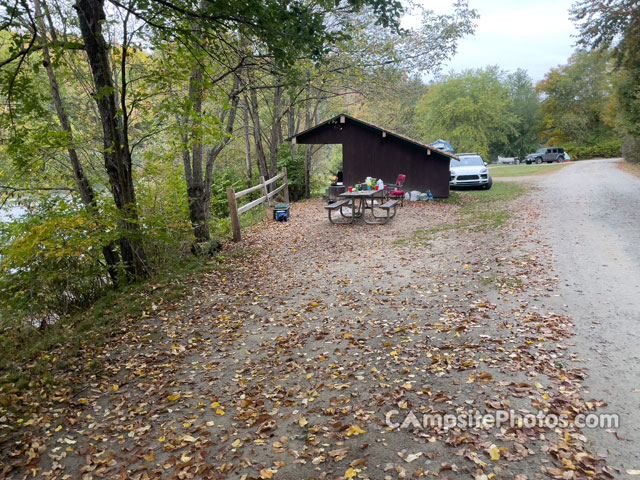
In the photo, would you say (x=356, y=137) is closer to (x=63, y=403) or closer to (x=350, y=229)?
(x=350, y=229)

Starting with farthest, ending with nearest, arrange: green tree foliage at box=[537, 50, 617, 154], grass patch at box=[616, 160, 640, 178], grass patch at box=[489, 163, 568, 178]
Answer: green tree foliage at box=[537, 50, 617, 154]
grass patch at box=[489, 163, 568, 178]
grass patch at box=[616, 160, 640, 178]

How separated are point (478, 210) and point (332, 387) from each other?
1092 cm

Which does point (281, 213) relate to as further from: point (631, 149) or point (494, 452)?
point (631, 149)

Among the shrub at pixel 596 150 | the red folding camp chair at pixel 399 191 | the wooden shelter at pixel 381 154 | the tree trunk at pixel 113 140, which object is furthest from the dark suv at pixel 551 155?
the tree trunk at pixel 113 140

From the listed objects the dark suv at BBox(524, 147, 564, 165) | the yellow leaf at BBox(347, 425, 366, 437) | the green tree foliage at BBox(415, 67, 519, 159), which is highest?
the green tree foliage at BBox(415, 67, 519, 159)

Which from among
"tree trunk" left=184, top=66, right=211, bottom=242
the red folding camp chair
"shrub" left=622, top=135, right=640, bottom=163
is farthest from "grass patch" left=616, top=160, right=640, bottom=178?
"tree trunk" left=184, top=66, right=211, bottom=242

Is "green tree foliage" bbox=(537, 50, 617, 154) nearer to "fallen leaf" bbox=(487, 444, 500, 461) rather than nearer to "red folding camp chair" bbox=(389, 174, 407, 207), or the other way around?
"red folding camp chair" bbox=(389, 174, 407, 207)

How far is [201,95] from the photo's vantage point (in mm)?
7426

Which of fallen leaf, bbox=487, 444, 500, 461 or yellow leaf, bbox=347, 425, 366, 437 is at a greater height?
fallen leaf, bbox=487, 444, 500, 461

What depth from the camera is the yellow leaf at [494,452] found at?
2.92 meters

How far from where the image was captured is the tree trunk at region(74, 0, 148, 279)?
5992 mm

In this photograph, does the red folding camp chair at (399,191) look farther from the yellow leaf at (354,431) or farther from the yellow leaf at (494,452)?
the yellow leaf at (494,452)

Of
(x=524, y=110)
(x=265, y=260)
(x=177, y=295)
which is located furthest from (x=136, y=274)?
(x=524, y=110)

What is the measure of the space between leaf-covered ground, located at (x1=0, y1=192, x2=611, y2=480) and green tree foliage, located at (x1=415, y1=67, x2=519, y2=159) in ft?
107
